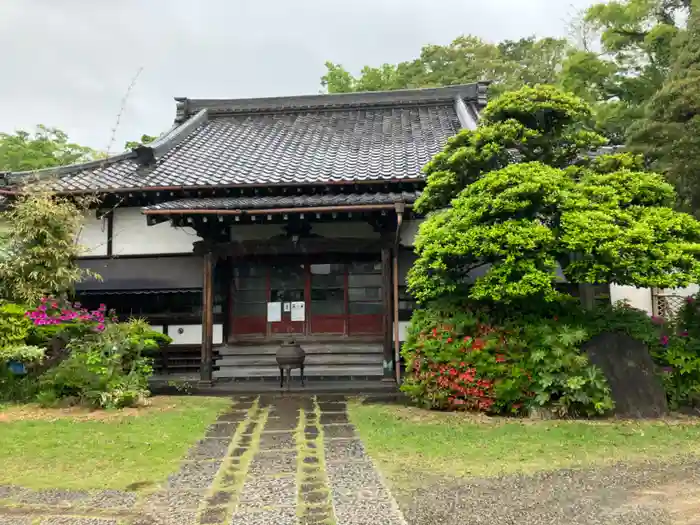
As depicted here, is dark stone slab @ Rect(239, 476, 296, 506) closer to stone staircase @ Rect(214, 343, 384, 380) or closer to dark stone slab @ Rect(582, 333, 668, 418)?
dark stone slab @ Rect(582, 333, 668, 418)

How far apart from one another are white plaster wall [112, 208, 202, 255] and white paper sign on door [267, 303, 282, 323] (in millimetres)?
2236

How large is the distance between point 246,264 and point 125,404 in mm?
4552

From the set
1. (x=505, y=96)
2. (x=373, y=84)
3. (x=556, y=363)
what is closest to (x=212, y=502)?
(x=556, y=363)

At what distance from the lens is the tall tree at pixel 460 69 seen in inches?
1020

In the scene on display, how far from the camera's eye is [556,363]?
6.61 meters

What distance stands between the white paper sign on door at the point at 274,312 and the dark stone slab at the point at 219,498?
7.23 meters

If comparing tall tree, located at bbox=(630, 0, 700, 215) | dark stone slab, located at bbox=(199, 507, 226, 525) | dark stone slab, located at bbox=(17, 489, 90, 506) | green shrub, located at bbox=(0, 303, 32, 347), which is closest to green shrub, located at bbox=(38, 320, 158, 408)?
green shrub, located at bbox=(0, 303, 32, 347)

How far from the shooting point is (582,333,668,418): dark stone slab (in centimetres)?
668

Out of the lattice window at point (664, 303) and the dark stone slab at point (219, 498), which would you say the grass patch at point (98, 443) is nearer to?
the dark stone slab at point (219, 498)

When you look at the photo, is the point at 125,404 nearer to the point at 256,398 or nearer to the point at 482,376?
the point at 256,398

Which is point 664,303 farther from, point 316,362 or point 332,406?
point 332,406

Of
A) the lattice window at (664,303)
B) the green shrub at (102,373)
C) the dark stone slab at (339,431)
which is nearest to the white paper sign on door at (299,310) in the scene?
the green shrub at (102,373)

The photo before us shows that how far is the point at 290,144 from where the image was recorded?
13258 millimetres

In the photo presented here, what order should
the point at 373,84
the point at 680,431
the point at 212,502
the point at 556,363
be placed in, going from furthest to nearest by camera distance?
the point at 373,84 < the point at 556,363 < the point at 680,431 < the point at 212,502
